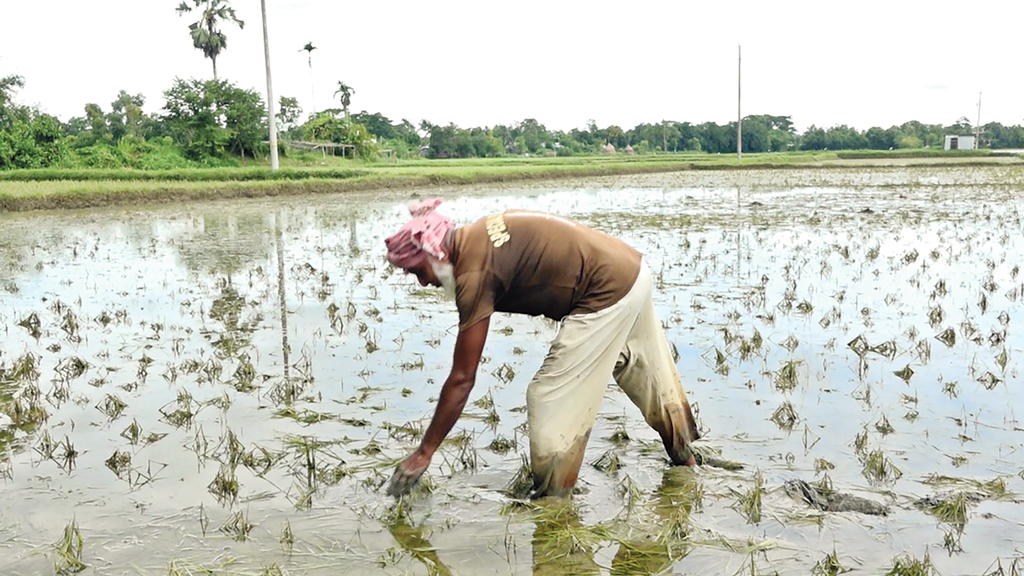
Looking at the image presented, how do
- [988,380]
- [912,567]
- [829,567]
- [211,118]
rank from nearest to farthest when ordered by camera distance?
[912,567], [829,567], [988,380], [211,118]

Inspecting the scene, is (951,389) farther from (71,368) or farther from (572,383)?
(71,368)

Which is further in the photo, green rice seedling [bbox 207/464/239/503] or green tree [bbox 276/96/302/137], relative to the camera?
green tree [bbox 276/96/302/137]

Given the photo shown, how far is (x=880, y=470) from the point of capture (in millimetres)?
3482

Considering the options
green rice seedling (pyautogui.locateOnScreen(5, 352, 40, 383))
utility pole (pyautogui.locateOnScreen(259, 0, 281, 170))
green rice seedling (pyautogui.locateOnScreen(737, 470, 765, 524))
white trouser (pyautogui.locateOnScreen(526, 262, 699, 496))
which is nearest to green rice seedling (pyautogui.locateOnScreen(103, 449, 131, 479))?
green rice seedling (pyautogui.locateOnScreen(5, 352, 40, 383))

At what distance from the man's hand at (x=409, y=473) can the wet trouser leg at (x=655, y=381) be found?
0.90m

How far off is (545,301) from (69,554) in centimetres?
185

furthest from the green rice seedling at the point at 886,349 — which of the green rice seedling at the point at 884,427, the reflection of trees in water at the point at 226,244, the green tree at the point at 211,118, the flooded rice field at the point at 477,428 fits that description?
the green tree at the point at 211,118

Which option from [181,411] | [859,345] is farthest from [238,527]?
[859,345]

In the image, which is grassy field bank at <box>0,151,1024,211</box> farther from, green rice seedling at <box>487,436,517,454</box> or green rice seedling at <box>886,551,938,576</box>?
green rice seedling at <box>886,551,938,576</box>

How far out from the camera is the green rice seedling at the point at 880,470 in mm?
3461

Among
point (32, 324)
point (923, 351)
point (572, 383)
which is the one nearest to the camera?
point (572, 383)

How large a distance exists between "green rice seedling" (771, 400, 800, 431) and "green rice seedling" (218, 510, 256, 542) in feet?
8.41

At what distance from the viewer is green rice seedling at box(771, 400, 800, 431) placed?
13.5 feet

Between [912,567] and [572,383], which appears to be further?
[572,383]
